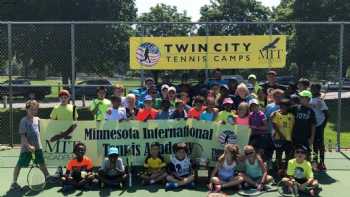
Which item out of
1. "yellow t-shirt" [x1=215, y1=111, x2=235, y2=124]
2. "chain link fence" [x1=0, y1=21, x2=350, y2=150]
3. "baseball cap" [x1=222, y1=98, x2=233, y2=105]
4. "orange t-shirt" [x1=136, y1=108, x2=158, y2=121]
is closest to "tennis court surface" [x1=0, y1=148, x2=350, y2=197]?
"yellow t-shirt" [x1=215, y1=111, x2=235, y2=124]

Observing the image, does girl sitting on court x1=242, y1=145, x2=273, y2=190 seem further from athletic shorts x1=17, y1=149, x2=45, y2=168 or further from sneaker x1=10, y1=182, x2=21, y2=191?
sneaker x1=10, y1=182, x2=21, y2=191

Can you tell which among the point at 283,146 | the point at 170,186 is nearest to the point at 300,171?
the point at 283,146

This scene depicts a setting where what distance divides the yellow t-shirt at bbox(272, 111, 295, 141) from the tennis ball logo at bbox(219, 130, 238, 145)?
824mm

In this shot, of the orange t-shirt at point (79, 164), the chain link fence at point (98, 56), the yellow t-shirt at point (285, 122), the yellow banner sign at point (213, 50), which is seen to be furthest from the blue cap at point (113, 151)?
the chain link fence at point (98, 56)

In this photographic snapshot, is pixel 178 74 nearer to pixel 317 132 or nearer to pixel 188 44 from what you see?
pixel 188 44

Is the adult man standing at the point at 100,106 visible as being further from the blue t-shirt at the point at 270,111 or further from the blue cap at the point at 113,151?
the blue t-shirt at the point at 270,111

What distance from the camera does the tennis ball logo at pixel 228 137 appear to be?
9857 millimetres

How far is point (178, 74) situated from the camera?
15586 mm

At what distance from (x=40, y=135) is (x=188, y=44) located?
14.1 ft

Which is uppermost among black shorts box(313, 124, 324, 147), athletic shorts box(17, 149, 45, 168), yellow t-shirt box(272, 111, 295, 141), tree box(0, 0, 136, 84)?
tree box(0, 0, 136, 84)

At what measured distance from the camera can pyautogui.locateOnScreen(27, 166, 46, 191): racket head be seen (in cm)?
912

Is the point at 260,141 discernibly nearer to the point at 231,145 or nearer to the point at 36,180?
the point at 231,145

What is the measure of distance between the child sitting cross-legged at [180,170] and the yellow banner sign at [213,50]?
3334 mm

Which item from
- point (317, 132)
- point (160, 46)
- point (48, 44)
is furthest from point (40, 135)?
point (48, 44)
